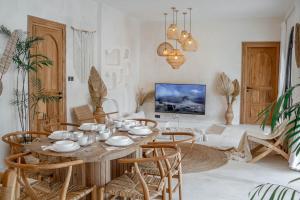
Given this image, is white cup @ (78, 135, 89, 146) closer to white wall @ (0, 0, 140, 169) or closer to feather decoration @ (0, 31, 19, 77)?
feather decoration @ (0, 31, 19, 77)

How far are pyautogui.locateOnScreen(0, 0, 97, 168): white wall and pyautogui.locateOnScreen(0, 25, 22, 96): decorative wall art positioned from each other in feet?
0.42

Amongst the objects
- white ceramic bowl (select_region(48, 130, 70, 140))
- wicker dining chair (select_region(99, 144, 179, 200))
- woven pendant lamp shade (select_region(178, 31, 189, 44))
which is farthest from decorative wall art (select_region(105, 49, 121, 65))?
wicker dining chair (select_region(99, 144, 179, 200))

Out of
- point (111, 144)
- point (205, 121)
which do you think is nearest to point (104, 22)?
point (205, 121)

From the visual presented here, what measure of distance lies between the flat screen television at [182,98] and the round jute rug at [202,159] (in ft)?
7.79

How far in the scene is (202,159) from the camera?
5.47m

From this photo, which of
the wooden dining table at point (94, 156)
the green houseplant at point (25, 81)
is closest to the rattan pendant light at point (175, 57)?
the green houseplant at point (25, 81)

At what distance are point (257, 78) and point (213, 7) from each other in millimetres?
2559

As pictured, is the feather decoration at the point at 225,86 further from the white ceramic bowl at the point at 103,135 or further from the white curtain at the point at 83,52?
the white ceramic bowl at the point at 103,135

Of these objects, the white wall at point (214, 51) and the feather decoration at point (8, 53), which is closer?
the feather decoration at point (8, 53)

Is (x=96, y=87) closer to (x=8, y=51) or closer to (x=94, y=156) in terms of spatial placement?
(x=8, y=51)

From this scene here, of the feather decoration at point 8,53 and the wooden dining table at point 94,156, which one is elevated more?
the feather decoration at point 8,53

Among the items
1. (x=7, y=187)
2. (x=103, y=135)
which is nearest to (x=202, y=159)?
(x=103, y=135)

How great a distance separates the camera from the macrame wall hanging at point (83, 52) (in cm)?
619

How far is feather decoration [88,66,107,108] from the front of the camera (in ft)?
21.5
